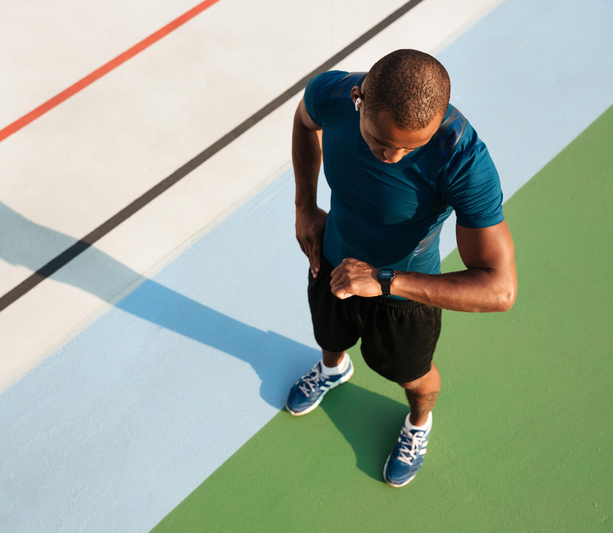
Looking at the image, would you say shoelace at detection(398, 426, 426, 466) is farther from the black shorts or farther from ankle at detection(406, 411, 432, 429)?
the black shorts

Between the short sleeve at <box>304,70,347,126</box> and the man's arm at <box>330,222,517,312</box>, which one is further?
the short sleeve at <box>304,70,347,126</box>

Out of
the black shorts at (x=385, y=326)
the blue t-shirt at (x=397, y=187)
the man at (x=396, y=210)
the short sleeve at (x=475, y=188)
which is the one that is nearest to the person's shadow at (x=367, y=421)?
the man at (x=396, y=210)

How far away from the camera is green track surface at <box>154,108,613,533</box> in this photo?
8.70 ft

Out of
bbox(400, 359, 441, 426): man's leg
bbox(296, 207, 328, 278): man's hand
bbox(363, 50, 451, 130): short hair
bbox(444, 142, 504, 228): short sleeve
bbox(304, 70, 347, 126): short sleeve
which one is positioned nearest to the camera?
bbox(363, 50, 451, 130): short hair

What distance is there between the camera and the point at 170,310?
3246mm

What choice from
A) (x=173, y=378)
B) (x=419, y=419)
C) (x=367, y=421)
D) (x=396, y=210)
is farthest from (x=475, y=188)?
(x=173, y=378)

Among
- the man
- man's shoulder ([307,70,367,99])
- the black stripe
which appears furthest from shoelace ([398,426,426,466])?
the black stripe

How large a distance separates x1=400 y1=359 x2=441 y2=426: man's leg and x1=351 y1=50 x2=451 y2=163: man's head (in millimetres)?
1265

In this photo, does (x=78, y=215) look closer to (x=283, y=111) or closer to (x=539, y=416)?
(x=283, y=111)

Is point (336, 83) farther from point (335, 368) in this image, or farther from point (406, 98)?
point (335, 368)

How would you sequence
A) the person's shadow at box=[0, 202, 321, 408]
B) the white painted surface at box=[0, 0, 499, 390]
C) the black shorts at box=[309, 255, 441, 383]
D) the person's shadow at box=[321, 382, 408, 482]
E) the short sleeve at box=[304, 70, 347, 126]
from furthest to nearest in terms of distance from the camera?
1. the white painted surface at box=[0, 0, 499, 390]
2. the person's shadow at box=[0, 202, 321, 408]
3. the person's shadow at box=[321, 382, 408, 482]
4. the black shorts at box=[309, 255, 441, 383]
5. the short sleeve at box=[304, 70, 347, 126]

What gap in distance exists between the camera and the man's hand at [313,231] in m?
2.35

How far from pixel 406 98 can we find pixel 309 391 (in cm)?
180

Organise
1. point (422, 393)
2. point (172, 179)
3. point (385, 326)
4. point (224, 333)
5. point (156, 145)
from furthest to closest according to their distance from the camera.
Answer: point (156, 145) → point (172, 179) → point (224, 333) → point (422, 393) → point (385, 326)
